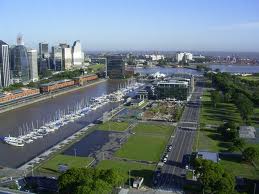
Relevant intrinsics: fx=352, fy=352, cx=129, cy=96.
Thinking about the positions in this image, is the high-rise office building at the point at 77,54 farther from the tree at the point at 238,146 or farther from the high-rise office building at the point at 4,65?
the tree at the point at 238,146

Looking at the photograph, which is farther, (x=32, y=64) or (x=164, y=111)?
(x=32, y=64)

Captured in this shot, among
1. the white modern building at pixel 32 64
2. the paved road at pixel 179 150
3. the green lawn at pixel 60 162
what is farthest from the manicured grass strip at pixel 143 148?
the white modern building at pixel 32 64

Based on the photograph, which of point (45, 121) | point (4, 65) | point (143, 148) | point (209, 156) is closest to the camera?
point (209, 156)

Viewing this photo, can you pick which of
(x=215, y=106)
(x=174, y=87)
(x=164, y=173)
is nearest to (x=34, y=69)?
(x=174, y=87)

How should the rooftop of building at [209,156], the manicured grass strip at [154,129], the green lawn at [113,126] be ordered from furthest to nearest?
the green lawn at [113,126] < the manicured grass strip at [154,129] < the rooftop of building at [209,156]

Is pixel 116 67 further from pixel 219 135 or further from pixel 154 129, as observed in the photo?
pixel 219 135

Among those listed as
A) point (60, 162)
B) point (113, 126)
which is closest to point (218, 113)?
point (113, 126)
